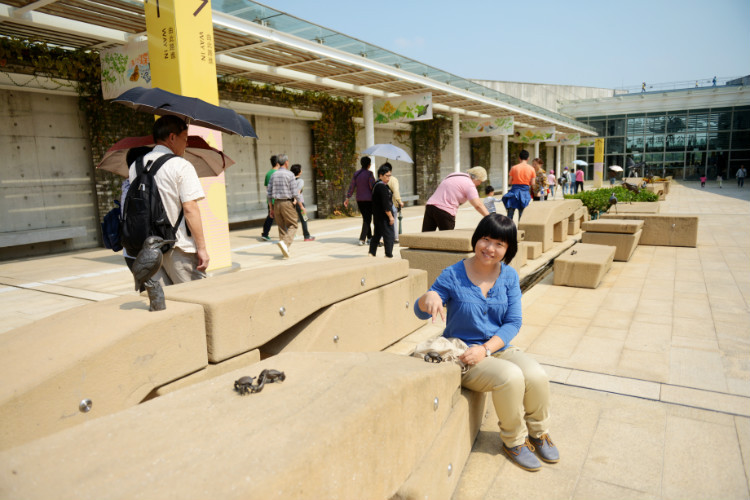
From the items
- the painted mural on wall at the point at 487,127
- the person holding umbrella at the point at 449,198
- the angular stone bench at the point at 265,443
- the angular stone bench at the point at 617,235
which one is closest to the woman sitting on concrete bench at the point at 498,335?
the angular stone bench at the point at 265,443

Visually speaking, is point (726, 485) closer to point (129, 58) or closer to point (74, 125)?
point (129, 58)

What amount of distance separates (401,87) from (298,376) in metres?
14.7

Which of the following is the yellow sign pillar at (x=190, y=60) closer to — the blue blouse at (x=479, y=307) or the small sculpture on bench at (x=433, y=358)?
the blue blouse at (x=479, y=307)

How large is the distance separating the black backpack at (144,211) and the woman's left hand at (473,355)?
1927mm

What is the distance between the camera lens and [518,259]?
259 inches

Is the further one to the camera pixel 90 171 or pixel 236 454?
pixel 90 171

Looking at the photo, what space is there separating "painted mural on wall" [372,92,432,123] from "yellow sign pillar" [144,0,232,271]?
998 centimetres

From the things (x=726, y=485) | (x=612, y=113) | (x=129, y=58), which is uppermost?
(x=612, y=113)

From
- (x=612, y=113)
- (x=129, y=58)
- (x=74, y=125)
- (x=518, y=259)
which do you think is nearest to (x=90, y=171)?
(x=74, y=125)

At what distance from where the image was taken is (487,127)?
937 inches

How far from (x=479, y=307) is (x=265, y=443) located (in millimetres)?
1699

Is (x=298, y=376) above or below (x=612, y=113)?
below

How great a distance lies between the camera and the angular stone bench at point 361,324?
321 cm

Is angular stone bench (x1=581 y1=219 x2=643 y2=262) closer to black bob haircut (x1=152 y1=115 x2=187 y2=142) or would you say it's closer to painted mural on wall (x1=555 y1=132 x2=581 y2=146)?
black bob haircut (x1=152 y1=115 x2=187 y2=142)
